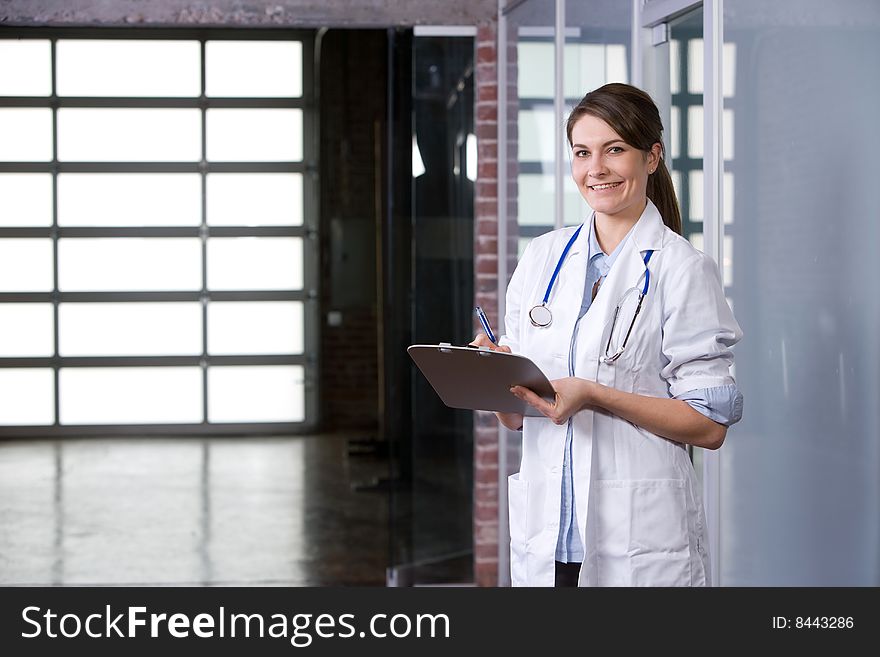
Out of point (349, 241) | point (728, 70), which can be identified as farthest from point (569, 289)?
point (349, 241)

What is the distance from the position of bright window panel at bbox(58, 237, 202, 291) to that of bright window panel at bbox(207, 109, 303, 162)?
88cm

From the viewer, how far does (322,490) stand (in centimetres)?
752

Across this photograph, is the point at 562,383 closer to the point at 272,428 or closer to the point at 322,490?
the point at 322,490

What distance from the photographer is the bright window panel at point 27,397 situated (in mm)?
9445

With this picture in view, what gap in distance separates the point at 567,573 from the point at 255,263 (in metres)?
8.07

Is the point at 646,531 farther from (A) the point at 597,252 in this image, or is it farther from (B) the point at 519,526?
(A) the point at 597,252

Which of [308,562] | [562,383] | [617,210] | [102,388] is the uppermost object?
[617,210]

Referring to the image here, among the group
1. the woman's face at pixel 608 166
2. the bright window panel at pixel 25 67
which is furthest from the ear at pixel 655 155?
the bright window panel at pixel 25 67

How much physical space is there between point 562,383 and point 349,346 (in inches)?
335

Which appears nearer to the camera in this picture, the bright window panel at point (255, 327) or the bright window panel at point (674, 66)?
the bright window panel at point (674, 66)

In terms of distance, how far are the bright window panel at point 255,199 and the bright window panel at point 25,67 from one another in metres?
1.64

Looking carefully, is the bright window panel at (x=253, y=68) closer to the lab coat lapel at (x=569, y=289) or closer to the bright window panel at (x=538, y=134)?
the bright window panel at (x=538, y=134)

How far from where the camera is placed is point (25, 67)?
9.36m
